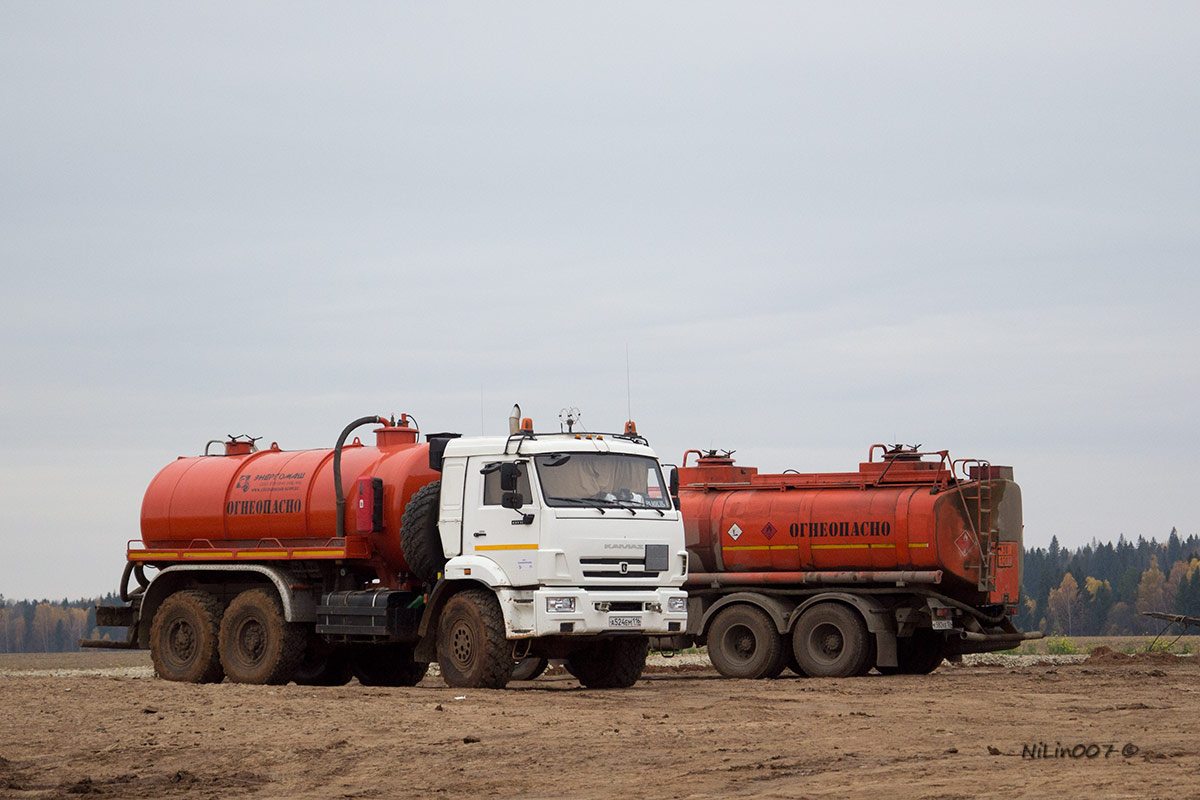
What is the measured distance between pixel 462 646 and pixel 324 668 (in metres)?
4.62

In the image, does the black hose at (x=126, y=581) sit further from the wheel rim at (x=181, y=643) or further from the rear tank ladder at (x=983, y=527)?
the rear tank ladder at (x=983, y=527)

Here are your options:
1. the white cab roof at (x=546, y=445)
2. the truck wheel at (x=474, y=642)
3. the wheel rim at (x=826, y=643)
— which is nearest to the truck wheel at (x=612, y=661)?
the truck wheel at (x=474, y=642)

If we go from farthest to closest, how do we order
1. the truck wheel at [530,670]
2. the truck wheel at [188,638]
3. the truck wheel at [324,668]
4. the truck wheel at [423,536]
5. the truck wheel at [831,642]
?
the truck wheel at [530,670] → the truck wheel at [831,642] → the truck wheel at [324,668] → the truck wheel at [188,638] → the truck wheel at [423,536]

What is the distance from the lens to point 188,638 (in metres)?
24.7

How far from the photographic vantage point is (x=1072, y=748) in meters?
14.0

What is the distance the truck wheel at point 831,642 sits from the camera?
2480 cm

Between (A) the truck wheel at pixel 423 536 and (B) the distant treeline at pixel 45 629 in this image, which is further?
(B) the distant treeline at pixel 45 629

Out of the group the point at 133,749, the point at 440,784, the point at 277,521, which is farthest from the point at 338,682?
Result: the point at 440,784

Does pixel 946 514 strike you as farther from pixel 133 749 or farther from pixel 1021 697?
pixel 133 749

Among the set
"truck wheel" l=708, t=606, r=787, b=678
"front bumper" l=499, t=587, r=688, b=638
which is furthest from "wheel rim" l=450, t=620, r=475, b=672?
"truck wheel" l=708, t=606, r=787, b=678

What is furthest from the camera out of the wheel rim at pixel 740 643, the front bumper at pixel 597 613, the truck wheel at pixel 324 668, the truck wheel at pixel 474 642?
the wheel rim at pixel 740 643

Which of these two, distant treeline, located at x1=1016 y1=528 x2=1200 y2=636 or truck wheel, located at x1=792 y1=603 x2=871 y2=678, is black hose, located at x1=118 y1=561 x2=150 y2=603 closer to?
truck wheel, located at x1=792 y1=603 x2=871 y2=678

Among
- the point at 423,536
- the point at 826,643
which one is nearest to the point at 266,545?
the point at 423,536

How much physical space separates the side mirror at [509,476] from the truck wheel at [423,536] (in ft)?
5.42
